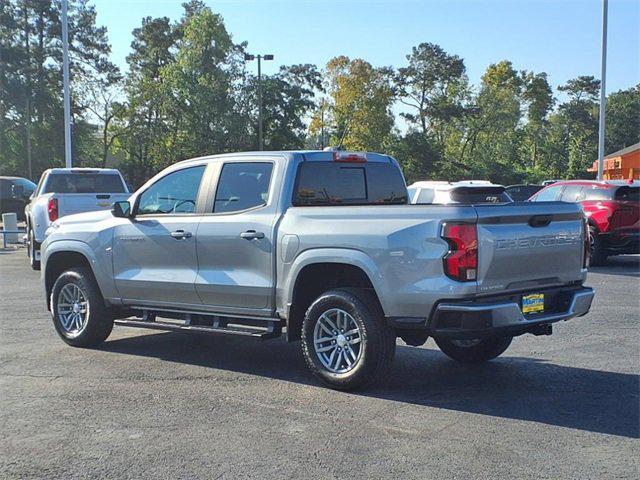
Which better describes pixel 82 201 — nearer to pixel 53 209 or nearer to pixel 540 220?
pixel 53 209

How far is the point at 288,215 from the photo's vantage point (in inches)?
250

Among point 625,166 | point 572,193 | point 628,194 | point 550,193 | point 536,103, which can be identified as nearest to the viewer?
point 628,194

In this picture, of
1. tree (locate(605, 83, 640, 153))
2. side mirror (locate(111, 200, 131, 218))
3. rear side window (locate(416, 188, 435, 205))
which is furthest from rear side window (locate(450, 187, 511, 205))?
tree (locate(605, 83, 640, 153))

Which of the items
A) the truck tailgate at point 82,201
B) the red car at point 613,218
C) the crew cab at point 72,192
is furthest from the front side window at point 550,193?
the truck tailgate at point 82,201

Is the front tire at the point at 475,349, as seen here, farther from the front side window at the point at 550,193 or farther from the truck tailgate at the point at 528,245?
the front side window at the point at 550,193

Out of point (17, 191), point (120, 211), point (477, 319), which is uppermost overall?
point (120, 211)

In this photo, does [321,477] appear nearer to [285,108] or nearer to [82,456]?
[82,456]

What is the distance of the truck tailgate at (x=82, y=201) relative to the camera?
1371 centimetres

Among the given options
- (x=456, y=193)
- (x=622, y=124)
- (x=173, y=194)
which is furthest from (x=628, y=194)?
(x=622, y=124)

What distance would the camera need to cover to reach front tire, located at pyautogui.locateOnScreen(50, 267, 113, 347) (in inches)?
306

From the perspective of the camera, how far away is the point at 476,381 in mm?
6449

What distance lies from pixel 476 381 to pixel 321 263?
1735 mm

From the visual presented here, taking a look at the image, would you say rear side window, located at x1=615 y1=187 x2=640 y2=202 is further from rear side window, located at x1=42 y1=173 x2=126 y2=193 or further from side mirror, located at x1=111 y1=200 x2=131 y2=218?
side mirror, located at x1=111 y1=200 x2=131 y2=218

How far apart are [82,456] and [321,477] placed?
5.05 ft
